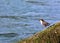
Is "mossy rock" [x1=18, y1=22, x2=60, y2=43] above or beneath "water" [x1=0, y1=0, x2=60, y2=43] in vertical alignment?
beneath

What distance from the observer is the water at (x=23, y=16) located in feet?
45.0

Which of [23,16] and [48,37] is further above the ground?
[23,16]

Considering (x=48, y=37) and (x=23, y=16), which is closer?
(x=48, y=37)

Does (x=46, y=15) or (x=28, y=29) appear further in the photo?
(x=46, y=15)

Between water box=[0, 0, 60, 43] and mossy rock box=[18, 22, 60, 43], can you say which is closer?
mossy rock box=[18, 22, 60, 43]

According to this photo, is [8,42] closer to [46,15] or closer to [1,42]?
[1,42]

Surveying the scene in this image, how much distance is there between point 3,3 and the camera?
21.8 m

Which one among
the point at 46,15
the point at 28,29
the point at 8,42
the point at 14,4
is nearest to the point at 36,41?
the point at 8,42

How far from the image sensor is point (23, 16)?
17.7 meters

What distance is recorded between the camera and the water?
541 inches

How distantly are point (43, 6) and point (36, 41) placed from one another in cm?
1399

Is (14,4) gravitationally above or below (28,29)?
above

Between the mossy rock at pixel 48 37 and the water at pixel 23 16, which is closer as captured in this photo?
the mossy rock at pixel 48 37

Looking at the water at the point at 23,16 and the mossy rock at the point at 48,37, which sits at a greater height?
the water at the point at 23,16
